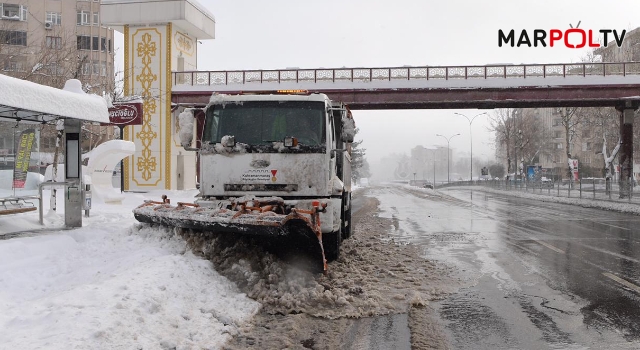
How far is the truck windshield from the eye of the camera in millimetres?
8539

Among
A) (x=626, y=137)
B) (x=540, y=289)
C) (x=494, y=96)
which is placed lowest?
(x=540, y=289)

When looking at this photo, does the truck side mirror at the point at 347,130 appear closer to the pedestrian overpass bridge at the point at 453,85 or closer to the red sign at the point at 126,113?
the red sign at the point at 126,113

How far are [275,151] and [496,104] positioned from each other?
27.4m

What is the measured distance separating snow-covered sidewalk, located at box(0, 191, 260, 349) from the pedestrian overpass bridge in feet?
79.4

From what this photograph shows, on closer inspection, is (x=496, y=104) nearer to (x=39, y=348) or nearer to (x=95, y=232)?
(x=95, y=232)

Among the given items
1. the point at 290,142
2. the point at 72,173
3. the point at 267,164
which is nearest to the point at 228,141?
the point at 267,164

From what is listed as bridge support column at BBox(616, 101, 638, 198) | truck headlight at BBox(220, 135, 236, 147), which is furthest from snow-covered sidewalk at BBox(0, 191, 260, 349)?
bridge support column at BBox(616, 101, 638, 198)

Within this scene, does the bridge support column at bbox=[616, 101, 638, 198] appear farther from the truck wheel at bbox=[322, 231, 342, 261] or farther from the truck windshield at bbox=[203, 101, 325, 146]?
the truck windshield at bbox=[203, 101, 325, 146]

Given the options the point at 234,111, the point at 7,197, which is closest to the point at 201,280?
the point at 234,111

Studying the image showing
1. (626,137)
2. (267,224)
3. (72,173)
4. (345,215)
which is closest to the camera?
(267,224)

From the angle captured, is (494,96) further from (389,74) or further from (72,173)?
(72,173)

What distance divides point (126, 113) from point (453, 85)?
19.6 m

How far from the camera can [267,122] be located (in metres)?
8.65

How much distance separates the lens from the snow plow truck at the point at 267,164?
26.0ft
